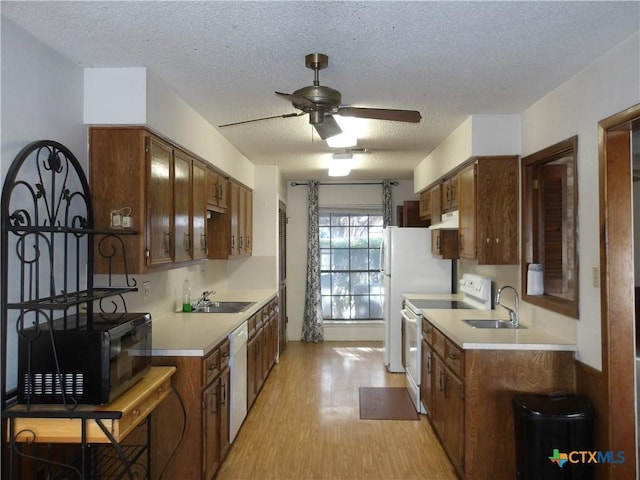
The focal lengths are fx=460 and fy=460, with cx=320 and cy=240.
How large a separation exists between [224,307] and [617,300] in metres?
3.07

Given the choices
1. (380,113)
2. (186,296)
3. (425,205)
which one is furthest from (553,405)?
(425,205)

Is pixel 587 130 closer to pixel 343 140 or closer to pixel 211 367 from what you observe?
pixel 343 140

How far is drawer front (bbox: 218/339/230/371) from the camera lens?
3.02 metres

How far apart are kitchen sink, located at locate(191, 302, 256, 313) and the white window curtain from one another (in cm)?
Answer: 241

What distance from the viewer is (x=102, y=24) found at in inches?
79.0

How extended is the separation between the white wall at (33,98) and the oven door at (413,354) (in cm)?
303

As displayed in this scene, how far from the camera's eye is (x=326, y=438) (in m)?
3.52

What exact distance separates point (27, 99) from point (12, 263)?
74 centimetres

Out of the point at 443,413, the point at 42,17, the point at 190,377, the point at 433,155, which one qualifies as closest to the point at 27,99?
the point at 42,17

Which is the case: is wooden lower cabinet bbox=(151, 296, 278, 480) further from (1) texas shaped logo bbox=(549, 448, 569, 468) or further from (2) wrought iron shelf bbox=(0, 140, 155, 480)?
(1) texas shaped logo bbox=(549, 448, 569, 468)

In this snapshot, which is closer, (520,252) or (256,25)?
(256,25)

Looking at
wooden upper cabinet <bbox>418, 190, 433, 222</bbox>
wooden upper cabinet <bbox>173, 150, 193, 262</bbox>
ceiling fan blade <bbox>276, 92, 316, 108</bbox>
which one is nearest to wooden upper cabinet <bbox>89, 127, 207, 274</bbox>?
wooden upper cabinet <bbox>173, 150, 193, 262</bbox>

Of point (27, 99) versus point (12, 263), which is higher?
point (27, 99)

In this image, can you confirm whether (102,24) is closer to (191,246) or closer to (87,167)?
(87,167)
